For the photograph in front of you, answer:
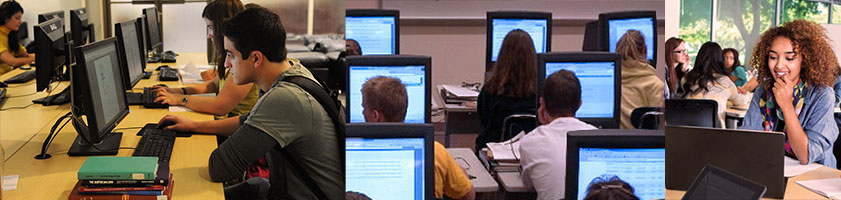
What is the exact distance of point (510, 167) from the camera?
0.53 meters

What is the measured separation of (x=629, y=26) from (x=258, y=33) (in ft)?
2.29

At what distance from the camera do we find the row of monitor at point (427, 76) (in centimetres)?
52

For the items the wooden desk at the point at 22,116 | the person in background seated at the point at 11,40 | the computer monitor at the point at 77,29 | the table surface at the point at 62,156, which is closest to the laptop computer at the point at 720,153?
the table surface at the point at 62,156

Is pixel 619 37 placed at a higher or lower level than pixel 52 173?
higher

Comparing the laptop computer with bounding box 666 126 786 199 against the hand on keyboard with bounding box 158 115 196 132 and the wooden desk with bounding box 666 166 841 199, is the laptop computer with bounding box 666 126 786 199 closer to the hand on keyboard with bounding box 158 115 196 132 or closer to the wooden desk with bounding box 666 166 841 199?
the wooden desk with bounding box 666 166 841 199

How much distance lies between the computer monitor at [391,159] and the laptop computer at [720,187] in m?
0.29

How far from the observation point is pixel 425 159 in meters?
0.51

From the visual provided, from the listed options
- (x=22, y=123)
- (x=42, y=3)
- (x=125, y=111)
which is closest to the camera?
(x=125, y=111)

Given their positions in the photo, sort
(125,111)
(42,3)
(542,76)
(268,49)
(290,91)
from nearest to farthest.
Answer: (542,76) < (268,49) < (290,91) < (125,111) < (42,3)

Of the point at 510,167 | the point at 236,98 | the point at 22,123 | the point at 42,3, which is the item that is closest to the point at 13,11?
the point at 42,3

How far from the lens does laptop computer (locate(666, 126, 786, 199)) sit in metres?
0.72

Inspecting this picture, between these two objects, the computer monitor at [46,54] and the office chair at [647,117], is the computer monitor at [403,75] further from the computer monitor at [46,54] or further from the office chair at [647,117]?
the computer monitor at [46,54]

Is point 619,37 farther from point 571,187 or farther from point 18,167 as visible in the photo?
point 18,167

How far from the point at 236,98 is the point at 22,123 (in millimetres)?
786
